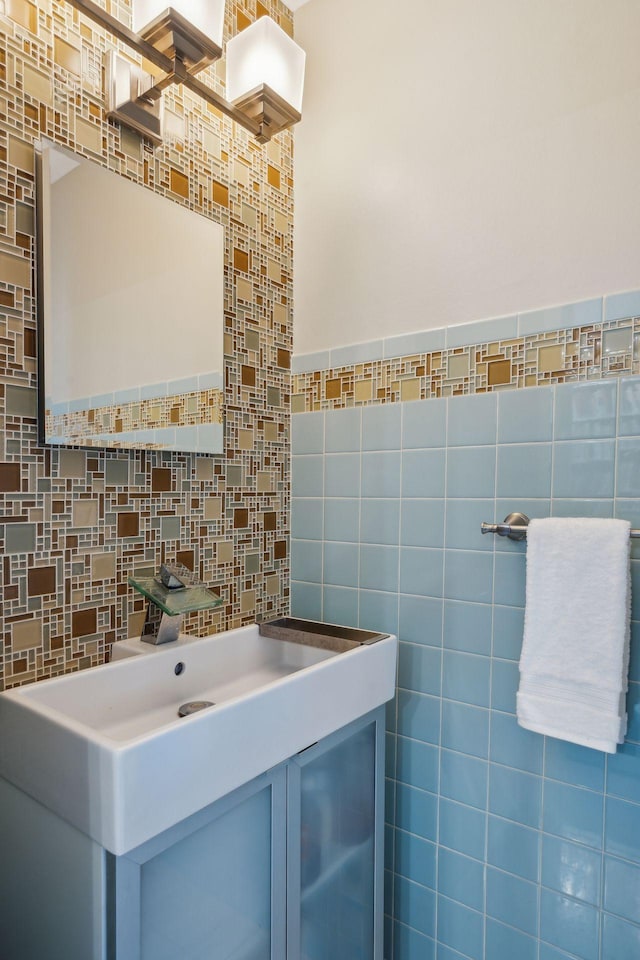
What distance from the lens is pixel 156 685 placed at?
1.19m

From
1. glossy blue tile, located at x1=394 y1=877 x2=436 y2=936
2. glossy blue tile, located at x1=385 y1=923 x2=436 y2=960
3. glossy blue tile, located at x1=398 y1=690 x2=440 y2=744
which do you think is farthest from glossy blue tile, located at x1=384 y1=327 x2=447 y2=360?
glossy blue tile, located at x1=385 y1=923 x2=436 y2=960

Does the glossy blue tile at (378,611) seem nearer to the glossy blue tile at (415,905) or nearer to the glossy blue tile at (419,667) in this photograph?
the glossy blue tile at (419,667)

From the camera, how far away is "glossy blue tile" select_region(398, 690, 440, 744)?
1438 mm

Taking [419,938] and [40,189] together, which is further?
[419,938]

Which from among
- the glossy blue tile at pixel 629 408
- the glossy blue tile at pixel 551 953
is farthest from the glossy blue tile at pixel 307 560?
the glossy blue tile at pixel 551 953

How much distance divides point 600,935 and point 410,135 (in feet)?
6.15

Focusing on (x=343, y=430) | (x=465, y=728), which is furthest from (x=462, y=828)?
(x=343, y=430)

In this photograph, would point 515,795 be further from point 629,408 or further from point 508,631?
point 629,408

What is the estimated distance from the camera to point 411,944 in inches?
58.0

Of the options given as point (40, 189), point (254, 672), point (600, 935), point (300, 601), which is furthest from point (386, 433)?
point (600, 935)

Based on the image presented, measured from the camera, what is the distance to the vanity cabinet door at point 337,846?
1.09 meters

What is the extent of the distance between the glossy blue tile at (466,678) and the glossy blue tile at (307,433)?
659 mm

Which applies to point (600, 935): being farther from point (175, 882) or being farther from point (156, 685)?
point (156, 685)

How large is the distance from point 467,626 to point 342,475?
0.52 m
